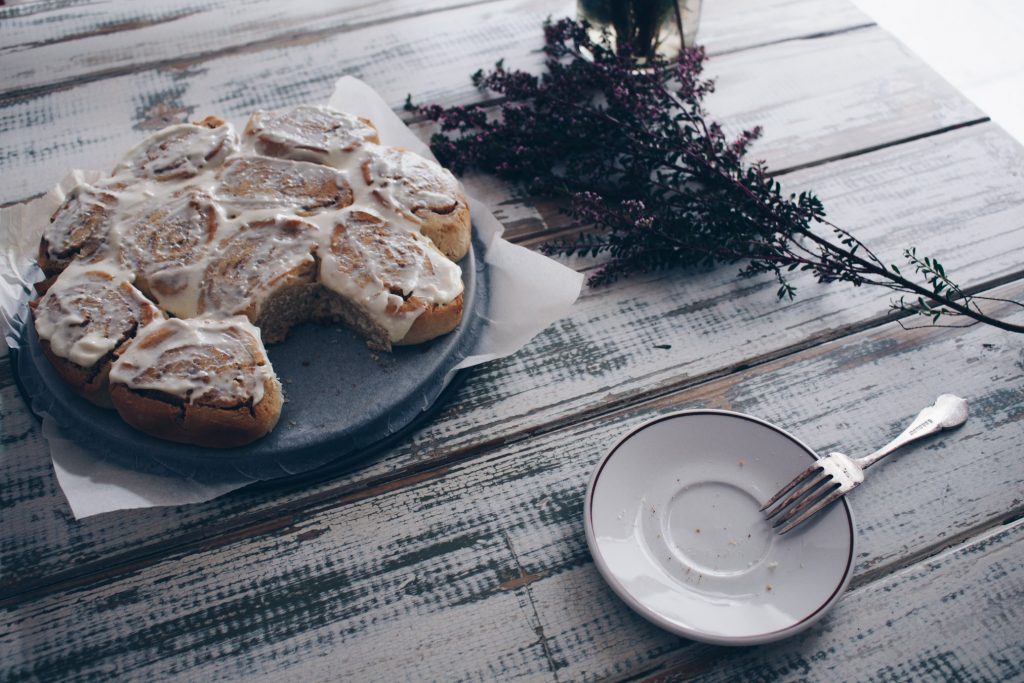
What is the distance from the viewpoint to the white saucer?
1308 mm

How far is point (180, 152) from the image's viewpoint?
180cm

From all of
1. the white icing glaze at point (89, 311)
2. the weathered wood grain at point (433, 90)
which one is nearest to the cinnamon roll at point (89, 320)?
the white icing glaze at point (89, 311)

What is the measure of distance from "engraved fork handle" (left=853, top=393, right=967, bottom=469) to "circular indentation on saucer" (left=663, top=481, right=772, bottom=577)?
0.26m

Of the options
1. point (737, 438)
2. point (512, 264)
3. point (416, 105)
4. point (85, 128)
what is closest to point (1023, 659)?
point (737, 438)

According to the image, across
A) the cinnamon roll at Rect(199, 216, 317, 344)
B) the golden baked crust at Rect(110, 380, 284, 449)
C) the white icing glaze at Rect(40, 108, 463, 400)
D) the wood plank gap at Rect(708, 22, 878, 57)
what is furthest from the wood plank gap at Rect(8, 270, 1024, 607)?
the wood plank gap at Rect(708, 22, 878, 57)

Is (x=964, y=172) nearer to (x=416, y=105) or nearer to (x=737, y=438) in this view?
(x=737, y=438)

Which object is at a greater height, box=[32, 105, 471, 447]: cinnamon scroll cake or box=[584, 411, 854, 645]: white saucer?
box=[32, 105, 471, 447]: cinnamon scroll cake

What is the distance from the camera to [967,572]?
1421mm

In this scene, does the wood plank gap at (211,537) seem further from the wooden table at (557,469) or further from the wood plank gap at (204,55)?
the wood plank gap at (204,55)

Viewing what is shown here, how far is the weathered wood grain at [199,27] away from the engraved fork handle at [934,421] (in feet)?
4.32

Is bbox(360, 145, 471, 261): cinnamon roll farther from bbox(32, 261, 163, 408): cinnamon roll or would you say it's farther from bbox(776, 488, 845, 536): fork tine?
bbox(776, 488, 845, 536): fork tine

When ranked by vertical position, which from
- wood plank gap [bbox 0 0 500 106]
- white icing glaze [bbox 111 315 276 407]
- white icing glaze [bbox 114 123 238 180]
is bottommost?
white icing glaze [bbox 111 315 276 407]

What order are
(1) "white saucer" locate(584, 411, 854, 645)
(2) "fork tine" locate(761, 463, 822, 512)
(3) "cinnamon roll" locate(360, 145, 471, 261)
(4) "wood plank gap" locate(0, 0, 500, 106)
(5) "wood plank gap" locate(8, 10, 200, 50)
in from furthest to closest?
(5) "wood plank gap" locate(8, 10, 200, 50)
(4) "wood plank gap" locate(0, 0, 500, 106)
(3) "cinnamon roll" locate(360, 145, 471, 261)
(2) "fork tine" locate(761, 463, 822, 512)
(1) "white saucer" locate(584, 411, 854, 645)

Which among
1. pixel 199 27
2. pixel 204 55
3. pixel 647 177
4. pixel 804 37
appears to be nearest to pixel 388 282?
pixel 647 177
